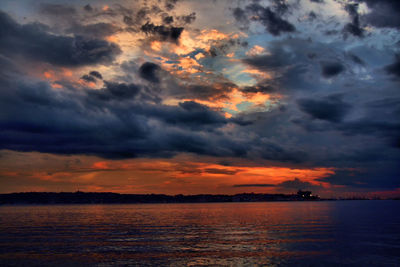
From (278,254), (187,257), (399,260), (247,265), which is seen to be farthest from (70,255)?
(399,260)

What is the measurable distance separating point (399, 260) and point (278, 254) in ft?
55.7

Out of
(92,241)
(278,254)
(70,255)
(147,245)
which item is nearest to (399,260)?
(278,254)

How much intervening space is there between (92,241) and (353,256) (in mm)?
47448

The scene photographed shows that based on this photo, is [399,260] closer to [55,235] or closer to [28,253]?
[28,253]

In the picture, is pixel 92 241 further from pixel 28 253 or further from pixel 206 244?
pixel 206 244

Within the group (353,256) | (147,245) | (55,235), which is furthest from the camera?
(55,235)

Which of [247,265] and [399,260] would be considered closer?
[247,265]

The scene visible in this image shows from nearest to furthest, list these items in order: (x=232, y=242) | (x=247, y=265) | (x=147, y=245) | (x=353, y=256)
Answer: (x=247, y=265), (x=353, y=256), (x=147, y=245), (x=232, y=242)

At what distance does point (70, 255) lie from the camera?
49.8 metres

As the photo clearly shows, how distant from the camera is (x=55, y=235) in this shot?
240ft

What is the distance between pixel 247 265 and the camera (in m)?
42.8

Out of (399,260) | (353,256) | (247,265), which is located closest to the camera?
(247,265)

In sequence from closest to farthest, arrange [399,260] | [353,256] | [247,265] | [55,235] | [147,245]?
[247,265]
[399,260]
[353,256]
[147,245]
[55,235]

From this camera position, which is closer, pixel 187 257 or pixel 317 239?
pixel 187 257
